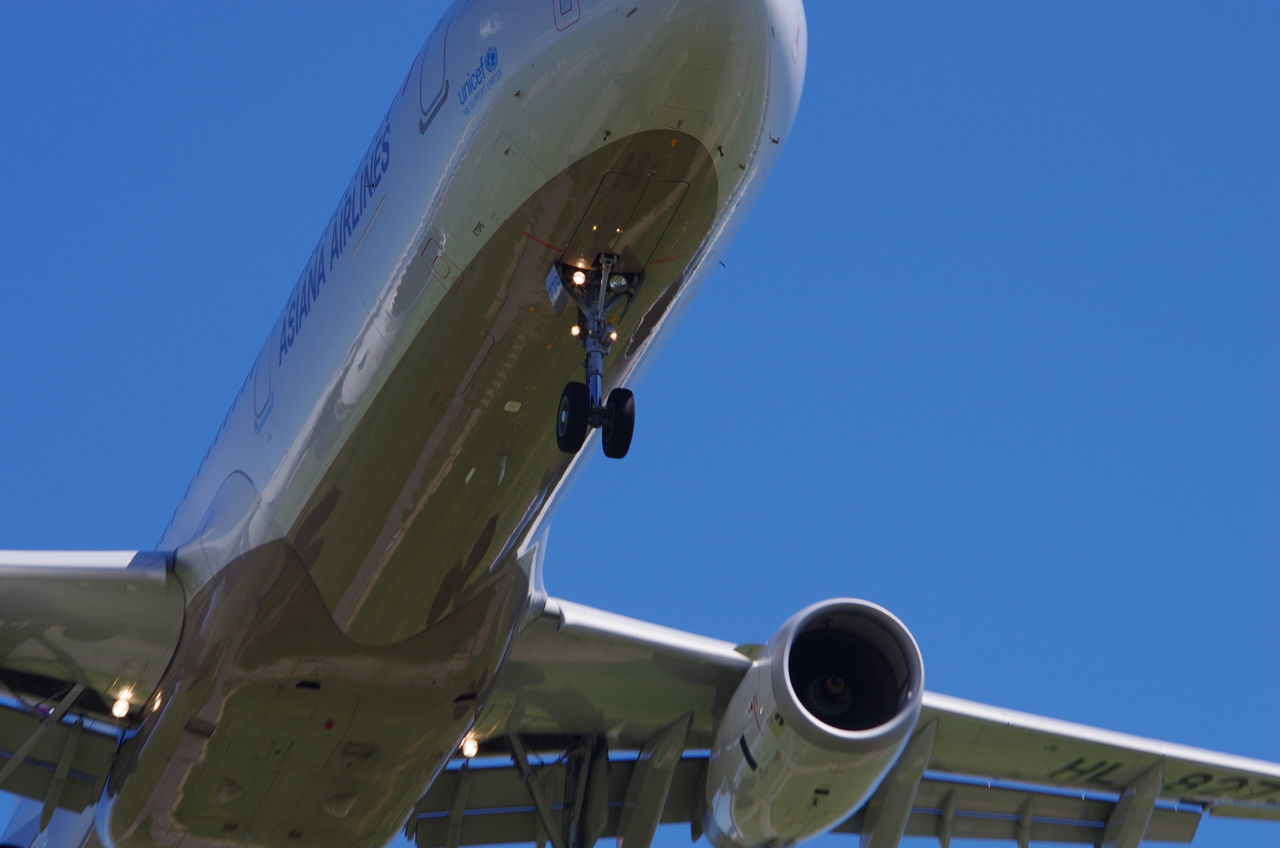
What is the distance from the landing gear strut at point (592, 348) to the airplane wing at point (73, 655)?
13.6 ft

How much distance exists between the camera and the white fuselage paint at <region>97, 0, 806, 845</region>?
10828 mm

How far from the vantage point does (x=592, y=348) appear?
11734mm

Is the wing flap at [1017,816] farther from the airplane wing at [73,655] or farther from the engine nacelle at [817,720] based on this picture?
the airplane wing at [73,655]

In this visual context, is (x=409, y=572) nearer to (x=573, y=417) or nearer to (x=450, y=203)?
(x=573, y=417)

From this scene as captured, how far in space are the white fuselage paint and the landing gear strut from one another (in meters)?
0.27

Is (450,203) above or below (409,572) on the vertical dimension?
above

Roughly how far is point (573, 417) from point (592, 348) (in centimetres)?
44

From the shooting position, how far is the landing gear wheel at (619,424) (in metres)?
12.0

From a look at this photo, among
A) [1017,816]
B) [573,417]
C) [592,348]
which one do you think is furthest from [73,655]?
[1017,816]

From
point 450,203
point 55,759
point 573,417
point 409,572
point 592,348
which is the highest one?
point 450,203

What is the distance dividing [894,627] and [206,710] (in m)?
5.45

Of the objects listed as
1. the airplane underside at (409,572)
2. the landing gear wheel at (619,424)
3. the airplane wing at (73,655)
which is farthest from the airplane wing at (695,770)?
the landing gear wheel at (619,424)

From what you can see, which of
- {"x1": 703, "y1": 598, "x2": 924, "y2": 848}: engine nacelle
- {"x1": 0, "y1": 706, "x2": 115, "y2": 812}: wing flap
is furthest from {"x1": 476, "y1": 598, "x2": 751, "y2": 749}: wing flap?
{"x1": 0, "y1": 706, "x2": 115, "y2": 812}: wing flap

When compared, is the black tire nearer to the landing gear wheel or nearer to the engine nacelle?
the landing gear wheel
